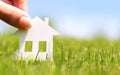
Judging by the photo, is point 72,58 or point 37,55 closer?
point 37,55

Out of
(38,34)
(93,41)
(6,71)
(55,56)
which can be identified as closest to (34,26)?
(38,34)

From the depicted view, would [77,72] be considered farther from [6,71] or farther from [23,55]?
[23,55]

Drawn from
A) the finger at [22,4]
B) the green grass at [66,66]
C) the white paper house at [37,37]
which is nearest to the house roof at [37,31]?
the white paper house at [37,37]

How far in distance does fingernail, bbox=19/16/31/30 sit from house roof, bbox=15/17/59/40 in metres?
0.04

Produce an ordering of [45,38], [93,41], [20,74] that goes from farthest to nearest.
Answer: [93,41]
[45,38]
[20,74]

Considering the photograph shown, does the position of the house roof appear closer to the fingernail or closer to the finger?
the fingernail

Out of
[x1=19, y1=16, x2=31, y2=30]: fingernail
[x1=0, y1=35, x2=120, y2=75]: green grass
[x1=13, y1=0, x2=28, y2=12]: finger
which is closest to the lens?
[x1=0, y1=35, x2=120, y2=75]: green grass

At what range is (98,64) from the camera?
2.84m

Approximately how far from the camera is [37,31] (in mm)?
2826

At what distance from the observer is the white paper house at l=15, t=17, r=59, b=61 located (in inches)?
110

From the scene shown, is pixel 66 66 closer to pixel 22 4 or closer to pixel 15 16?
pixel 15 16

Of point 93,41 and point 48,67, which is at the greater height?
point 93,41

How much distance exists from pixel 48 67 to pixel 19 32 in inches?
20.7

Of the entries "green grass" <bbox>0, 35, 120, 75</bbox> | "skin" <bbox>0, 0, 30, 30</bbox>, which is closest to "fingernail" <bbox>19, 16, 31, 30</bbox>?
"skin" <bbox>0, 0, 30, 30</bbox>
